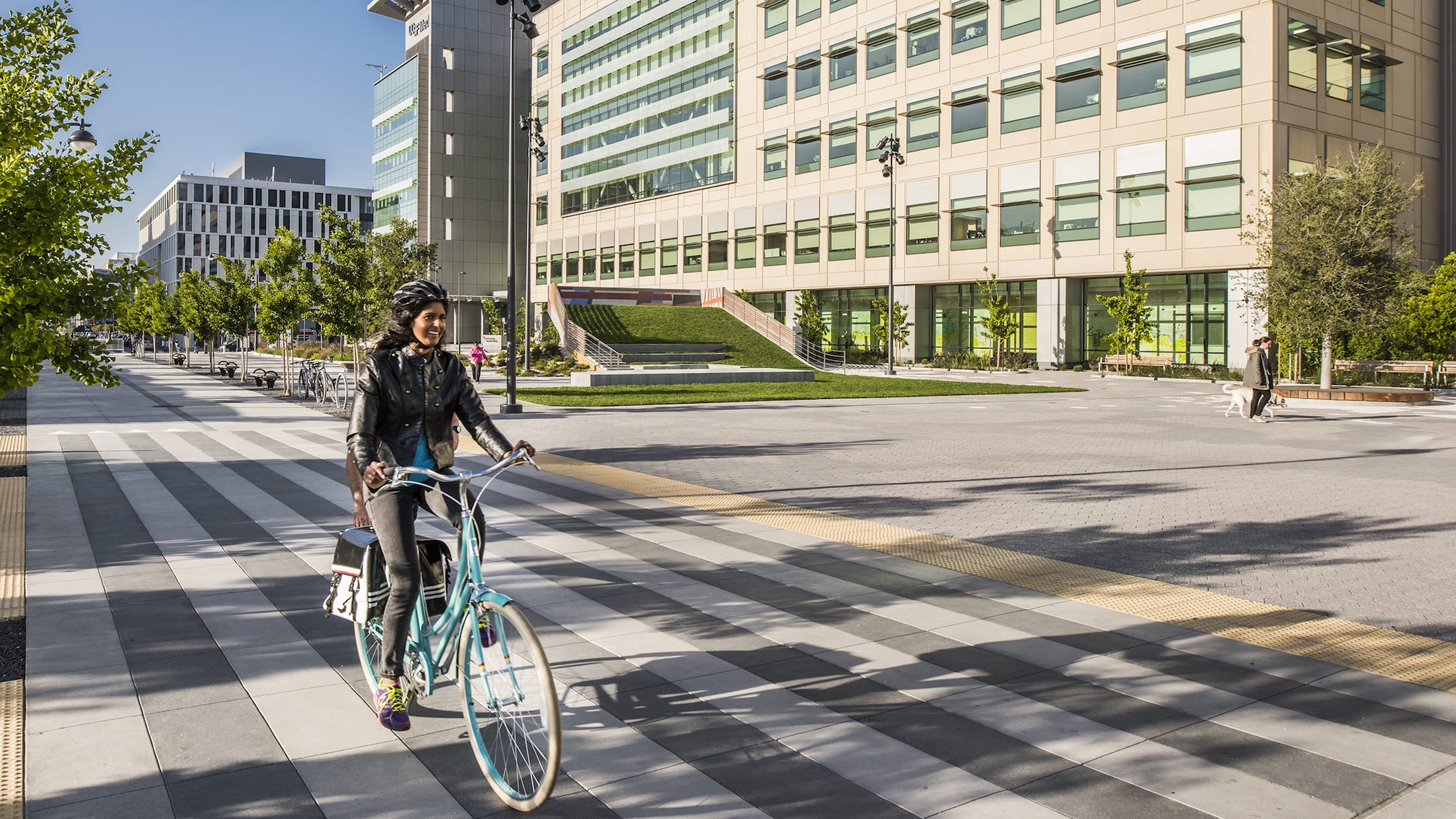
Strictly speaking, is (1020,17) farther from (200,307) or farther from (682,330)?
(200,307)

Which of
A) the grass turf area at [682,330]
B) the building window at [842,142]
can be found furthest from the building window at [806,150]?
the grass turf area at [682,330]

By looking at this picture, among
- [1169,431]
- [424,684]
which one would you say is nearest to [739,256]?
[1169,431]

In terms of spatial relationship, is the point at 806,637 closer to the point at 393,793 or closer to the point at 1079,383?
the point at 393,793

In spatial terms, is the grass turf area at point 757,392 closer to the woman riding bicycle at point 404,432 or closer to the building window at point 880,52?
the woman riding bicycle at point 404,432

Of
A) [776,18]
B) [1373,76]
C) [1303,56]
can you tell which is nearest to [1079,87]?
[1303,56]

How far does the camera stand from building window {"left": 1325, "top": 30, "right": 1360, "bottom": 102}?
1599 inches

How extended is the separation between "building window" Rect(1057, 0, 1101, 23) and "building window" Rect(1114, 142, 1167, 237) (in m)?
6.44

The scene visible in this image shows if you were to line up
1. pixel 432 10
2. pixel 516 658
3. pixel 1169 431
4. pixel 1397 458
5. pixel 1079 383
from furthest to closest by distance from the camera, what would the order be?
1. pixel 432 10
2. pixel 1079 383
3. pixel 1169 431
4. pixel 1397 458
5. pixel 516 658

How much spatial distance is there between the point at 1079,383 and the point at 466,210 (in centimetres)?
6343

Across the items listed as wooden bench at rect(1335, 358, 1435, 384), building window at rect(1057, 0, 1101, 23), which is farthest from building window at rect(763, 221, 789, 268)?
wooden bench at rect(1335, 358, 1435, 384)

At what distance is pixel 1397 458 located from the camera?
15.2m

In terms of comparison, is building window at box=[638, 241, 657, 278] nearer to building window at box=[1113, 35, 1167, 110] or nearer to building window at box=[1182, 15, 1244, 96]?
building window at box=[1113, 35, 1167, 110]

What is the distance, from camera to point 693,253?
2640 inches

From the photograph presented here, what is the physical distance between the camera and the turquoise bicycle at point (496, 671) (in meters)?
3.61
